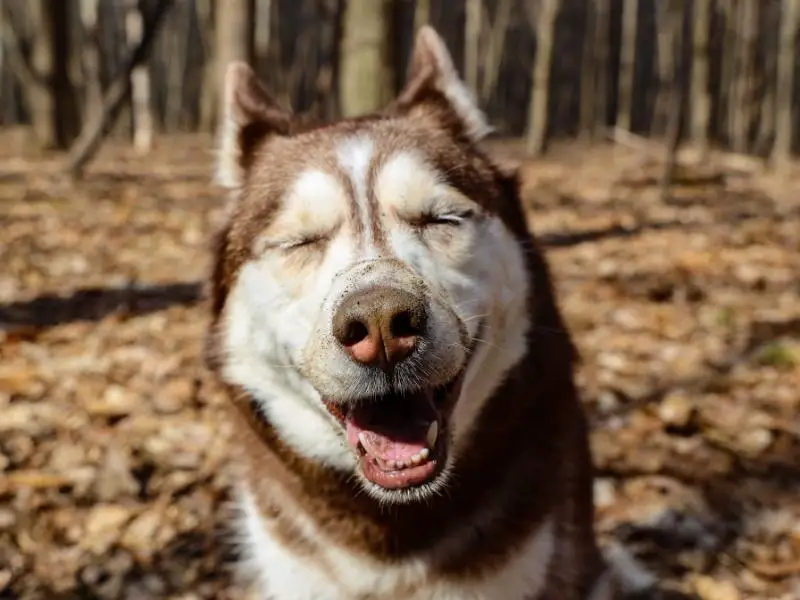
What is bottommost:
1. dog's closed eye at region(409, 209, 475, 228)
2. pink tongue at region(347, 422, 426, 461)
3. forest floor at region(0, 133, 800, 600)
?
forest floor at region(0, 133, 800, 600)

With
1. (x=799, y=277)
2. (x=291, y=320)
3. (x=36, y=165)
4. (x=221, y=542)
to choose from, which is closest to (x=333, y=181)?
(x=291, y=320)

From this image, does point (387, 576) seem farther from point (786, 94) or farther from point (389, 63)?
point (786, 94)

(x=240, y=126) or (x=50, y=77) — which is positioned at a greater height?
(x=240, y=126)

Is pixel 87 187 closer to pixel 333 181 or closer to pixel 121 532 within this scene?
pixel 121 532

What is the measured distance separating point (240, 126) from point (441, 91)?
2.32 feet

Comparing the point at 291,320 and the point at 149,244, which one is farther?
the point at 149,244

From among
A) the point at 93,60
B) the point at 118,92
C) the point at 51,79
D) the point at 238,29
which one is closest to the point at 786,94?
the point at 238,29

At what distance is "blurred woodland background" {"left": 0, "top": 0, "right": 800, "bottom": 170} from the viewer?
729 cm

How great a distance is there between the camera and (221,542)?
3529 millimetres

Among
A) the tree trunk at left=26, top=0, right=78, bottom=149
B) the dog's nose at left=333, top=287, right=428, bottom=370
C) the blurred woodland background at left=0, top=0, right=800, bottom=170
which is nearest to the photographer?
the dog's nose at left=333, top=287, right=428, bottom=370

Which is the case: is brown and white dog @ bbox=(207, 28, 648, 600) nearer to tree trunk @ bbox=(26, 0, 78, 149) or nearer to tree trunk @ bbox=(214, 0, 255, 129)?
tree trunk @ bbox=(214, 0, 255, 129)

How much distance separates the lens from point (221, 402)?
177 inches

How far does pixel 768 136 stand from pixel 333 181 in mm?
22312

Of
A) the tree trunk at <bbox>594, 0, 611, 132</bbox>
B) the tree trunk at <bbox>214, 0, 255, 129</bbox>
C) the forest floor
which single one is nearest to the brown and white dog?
the forest floor
